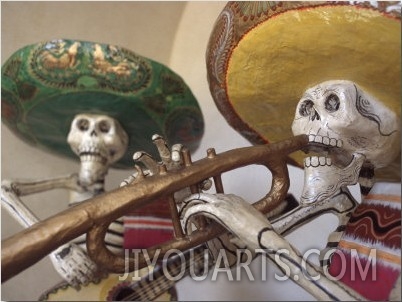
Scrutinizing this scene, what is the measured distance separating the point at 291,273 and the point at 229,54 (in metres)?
0.28

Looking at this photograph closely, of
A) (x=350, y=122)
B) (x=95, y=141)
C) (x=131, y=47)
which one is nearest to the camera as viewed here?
(x=350, y=122)

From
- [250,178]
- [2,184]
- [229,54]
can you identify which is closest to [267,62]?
[229,54]

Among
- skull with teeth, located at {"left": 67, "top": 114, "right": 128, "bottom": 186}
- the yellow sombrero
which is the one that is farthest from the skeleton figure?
the yellow sombrero

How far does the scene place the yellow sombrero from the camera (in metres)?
0.56

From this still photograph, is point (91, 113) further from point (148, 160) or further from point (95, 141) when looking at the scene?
point (148, 160)

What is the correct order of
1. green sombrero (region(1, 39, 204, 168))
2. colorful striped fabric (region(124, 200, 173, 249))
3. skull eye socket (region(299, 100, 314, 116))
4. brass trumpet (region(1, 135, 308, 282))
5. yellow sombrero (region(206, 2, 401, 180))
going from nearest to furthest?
brass trumpet (region(1, 135, 308, 282)) → yellow sombrero (region(206, 2, 401, 180)) → skull eye socket (region(299, 100, 314, 116)) → green sombrero (region(1, 39, 204, 168)) → colorful striped fabric (region(124, 200, 173, 249))

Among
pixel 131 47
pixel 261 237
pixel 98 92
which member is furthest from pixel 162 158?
pixel 131 47

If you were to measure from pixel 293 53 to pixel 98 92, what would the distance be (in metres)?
A: 0.37

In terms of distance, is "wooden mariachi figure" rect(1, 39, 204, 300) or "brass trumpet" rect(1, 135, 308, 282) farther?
"wooden mariachi figure" rect(1, 39, 204, 300)

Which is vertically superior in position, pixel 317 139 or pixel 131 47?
pixel 131 47

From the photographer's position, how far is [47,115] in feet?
3.18

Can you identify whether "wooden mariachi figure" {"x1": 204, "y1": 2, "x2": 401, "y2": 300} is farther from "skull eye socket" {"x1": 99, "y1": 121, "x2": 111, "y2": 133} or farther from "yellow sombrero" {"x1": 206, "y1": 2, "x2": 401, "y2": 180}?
"skull eye socket" {"x1": 99, "y1": 121, "x2": 111, "y2": 133}

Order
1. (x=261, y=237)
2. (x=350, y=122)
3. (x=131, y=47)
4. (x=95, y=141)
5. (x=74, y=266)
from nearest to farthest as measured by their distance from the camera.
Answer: (x=261, y=237), (x=350, y=122), (x=74, y=266), (x=95, y=141), (x=131, y=47)

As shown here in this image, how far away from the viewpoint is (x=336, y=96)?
0.63 m
